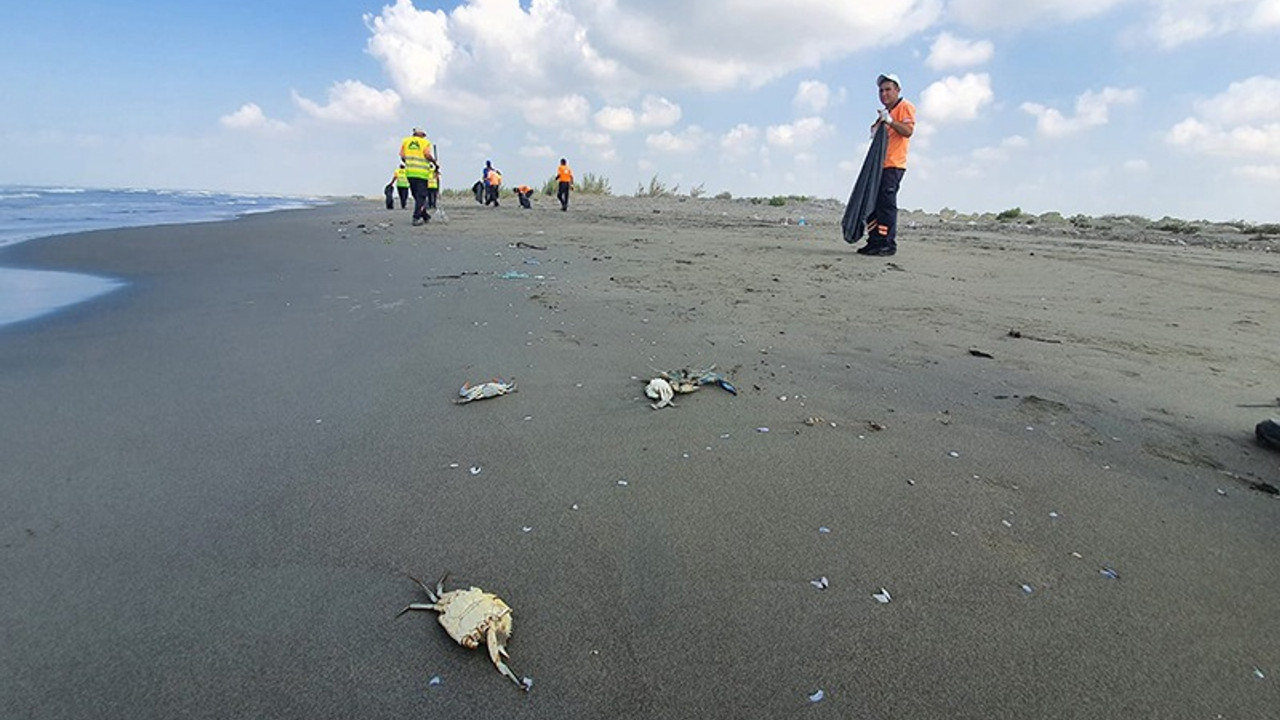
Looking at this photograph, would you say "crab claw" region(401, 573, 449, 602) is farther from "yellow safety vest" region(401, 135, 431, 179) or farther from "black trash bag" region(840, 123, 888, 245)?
"yellow safety vest" region(401, 135, 431, 179)

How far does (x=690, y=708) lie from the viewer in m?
0.98

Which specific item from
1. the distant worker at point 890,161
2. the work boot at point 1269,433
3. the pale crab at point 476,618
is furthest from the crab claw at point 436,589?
the distant worker at point 890,161

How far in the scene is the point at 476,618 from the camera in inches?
44.6

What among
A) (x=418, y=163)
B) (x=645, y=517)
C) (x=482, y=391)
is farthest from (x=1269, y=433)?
(x=418, y=163)

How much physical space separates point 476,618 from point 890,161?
6147 mm

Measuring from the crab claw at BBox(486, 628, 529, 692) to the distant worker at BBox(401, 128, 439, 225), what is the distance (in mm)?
9652

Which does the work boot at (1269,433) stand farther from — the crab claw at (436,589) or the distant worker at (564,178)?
the distant worker at (564,178)

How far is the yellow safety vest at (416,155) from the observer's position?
32.1 ft

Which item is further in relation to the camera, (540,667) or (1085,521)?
(1085,521)

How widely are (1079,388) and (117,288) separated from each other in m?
5.85

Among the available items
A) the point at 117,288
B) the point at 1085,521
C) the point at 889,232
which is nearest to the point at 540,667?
the point at 1085,521

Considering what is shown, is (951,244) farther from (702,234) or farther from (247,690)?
(247,690)

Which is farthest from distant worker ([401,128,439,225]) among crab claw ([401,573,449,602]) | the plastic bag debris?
crab claw ([401,573,449,602])

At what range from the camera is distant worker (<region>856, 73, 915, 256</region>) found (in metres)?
5.84
